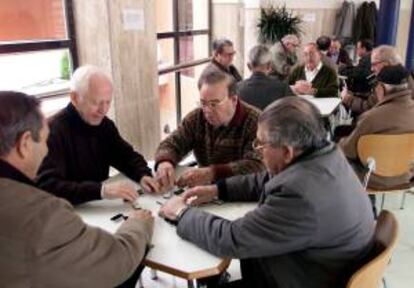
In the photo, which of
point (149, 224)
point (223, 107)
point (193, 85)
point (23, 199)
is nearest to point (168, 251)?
point (149, 224)

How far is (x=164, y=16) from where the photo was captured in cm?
470

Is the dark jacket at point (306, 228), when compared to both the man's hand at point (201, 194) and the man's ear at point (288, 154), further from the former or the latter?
the man's hand at point (201, 194)

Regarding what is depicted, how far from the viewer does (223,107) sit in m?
2.06

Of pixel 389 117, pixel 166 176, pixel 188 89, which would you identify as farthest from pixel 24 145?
pixel 188 89

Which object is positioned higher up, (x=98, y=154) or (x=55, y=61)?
(x=55, y=61)

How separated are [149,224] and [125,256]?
253 millimetres

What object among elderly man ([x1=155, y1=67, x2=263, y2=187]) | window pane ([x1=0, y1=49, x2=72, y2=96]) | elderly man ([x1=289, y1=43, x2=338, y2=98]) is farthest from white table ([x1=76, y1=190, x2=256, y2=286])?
elderly man ([x1=289, y1=43, x2=338, y2=98])

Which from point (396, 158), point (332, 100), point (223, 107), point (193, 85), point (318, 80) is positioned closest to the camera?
point (223, 107)

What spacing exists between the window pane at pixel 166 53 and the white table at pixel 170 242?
303cm

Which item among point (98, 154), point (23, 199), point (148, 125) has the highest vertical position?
point (23, 199)

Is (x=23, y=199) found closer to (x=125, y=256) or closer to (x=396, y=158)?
(x=125, y=256)

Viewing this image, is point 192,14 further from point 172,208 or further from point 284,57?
point 172,208

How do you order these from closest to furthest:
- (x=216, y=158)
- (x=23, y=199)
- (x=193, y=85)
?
1. (x=23, y=199)
2. (x=216, y=158)
3. (x=193, y=85)

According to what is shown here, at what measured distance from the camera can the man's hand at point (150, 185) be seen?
1.89 meters
